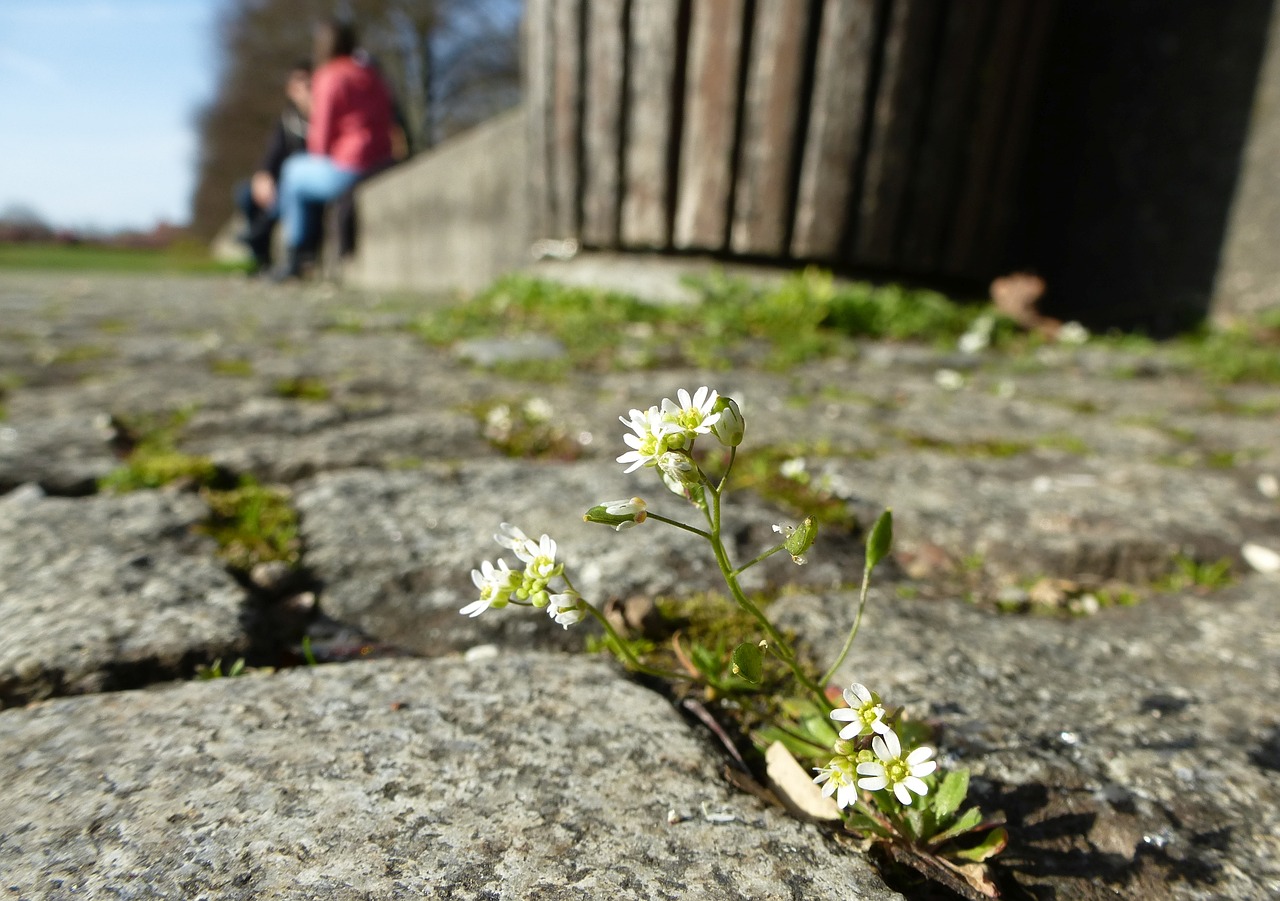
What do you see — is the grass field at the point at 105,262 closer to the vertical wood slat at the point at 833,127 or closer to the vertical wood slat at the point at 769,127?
the vertical wood slat at the point at 769,127

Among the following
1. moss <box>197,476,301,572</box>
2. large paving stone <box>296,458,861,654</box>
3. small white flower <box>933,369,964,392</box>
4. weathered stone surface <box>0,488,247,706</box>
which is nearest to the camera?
weathered stone surface <box>0,488,247,706</box>

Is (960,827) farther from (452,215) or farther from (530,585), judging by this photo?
(452,215)

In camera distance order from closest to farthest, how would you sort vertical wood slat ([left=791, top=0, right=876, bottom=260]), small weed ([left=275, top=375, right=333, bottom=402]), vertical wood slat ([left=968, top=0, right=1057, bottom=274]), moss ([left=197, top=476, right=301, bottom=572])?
1. moss ([left=197, top=476, right=301, bottom=572])
2. small weed ([left=275, top=375, right=333, bottom=402])
3. vertical wood slat ([left=791, top=0, right=876, bottom=260])
4. vertical wood slat ([left=968, top=0, right=1057, bottom=274])

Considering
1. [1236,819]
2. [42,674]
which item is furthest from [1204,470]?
[42,674]

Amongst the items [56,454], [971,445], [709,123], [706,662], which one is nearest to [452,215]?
[709,123]

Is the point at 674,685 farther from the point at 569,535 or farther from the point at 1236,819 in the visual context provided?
the point at 1236,819

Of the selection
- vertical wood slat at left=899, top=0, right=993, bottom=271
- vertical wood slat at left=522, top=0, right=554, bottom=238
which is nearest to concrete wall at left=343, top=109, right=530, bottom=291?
vertical wood slat at left=522, top=0, right=554, bottom=238

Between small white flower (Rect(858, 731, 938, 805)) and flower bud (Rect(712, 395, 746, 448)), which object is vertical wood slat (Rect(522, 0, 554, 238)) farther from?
small white flower (Rect(858, 731, 938, 805))
